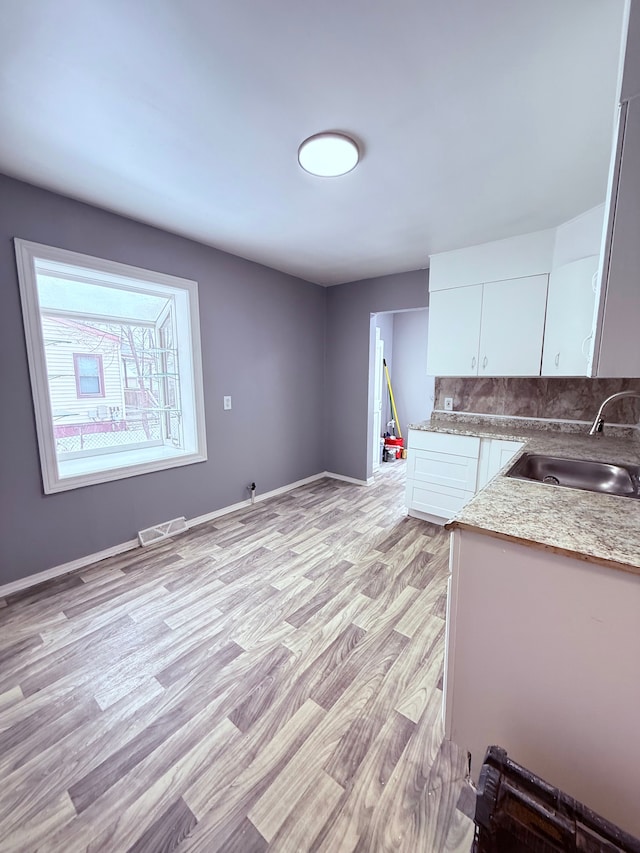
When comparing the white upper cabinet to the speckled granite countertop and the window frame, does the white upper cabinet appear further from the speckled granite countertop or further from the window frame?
the window frame

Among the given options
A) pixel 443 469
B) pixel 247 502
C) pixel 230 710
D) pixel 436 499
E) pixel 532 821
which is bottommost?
pixel 230 710

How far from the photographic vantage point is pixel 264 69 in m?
1.22

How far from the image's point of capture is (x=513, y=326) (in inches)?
106

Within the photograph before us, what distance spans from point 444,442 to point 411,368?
300cm

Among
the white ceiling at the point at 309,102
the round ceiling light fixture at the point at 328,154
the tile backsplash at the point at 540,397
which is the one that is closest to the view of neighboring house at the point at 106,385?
the white ceiling at the point at 309,102

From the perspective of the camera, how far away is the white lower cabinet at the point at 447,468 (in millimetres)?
2656

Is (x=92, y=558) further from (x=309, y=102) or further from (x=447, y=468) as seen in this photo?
(x=309, y=102)

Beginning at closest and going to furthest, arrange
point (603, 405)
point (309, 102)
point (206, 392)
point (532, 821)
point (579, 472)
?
point (532, 821)
point (309, 102)
point (603, 405)
point (579, 472)
point (206, 392)

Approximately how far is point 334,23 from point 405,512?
3261 mm

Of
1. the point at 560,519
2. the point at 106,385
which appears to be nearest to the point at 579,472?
the point at 560,519

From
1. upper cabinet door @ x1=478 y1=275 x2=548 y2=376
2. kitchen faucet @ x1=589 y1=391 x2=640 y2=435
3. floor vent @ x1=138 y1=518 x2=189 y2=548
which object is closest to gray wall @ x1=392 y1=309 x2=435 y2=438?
upper cabinet door @ x1=478 y1=275 x2=548 y2=376

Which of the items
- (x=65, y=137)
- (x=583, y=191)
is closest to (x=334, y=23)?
(x=65, y=137)

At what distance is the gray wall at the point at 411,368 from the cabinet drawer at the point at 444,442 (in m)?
2.57

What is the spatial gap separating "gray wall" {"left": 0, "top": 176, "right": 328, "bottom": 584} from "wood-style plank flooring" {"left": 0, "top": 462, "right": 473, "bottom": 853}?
0.38m
